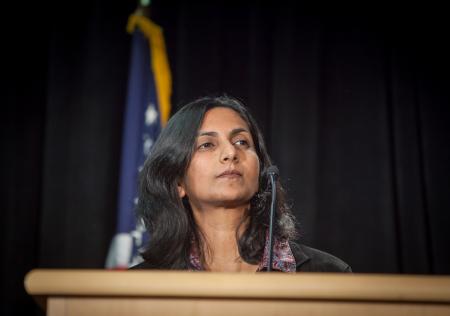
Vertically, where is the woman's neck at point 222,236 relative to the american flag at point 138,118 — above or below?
below

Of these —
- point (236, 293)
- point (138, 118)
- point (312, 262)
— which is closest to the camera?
point (236, 293)

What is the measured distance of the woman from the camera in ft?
5.15

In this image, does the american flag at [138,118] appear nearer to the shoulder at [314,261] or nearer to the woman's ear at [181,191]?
the woman's ear at [181,191]

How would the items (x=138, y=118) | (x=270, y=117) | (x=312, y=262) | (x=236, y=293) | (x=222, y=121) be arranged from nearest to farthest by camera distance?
(x=236, y=293), (x=312, y=262), (x=222, y=121), (x=138, y=118), (x=270, y=117)

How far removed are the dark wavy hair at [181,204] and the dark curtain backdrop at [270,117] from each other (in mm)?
994

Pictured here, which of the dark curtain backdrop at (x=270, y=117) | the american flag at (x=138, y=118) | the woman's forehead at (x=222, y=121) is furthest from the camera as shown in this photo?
the dark curtain backdrop at (x=270, y=117)

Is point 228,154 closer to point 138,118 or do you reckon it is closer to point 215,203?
point 215,203

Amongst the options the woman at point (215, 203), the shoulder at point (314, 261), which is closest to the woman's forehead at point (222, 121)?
the woman at point (215, 203)

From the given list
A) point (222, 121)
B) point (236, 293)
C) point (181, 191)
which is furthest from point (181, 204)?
point (236, 293)

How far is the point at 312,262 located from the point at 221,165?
1.28 feet

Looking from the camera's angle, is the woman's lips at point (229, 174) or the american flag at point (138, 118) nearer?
the woman's lips at point (229, 174)

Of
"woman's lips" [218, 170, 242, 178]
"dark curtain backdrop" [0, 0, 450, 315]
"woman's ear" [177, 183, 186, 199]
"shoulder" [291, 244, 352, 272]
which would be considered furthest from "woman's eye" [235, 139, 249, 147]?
"dark curtain backdrop" [0, 0, 450, 315]

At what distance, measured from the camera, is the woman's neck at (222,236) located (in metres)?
1.55

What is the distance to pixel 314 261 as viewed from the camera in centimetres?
159
